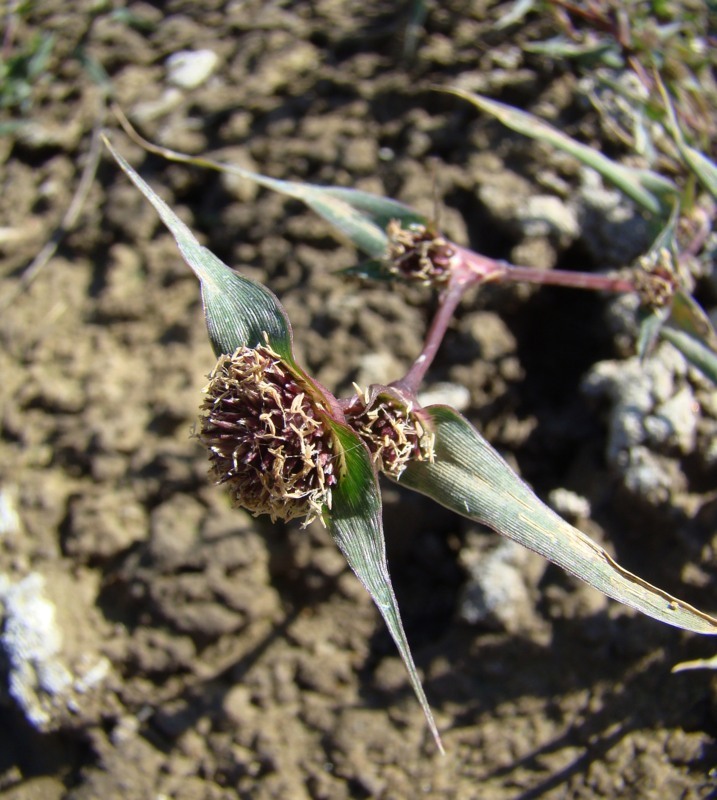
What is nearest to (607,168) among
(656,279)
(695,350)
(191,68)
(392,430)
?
(656,279)

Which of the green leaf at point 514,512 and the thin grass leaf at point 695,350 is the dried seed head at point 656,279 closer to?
the thin grass leaf at point 695,350

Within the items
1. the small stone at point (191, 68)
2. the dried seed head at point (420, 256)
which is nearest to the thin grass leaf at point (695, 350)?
the dried seed head at point (420, 256)

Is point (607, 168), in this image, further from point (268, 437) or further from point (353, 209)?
point (268, 437)

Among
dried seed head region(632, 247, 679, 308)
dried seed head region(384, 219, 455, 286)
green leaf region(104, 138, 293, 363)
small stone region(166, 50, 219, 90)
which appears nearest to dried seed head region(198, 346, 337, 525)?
green leaf region(104, 138, 293, 363)

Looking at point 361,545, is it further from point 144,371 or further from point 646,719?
point 144,371

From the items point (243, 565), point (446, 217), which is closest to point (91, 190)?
point (446, 217)

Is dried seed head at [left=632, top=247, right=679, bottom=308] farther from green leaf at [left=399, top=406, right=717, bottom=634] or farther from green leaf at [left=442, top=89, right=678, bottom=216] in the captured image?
green leaf at [left=399, top=406, right=717, bottom=634]
